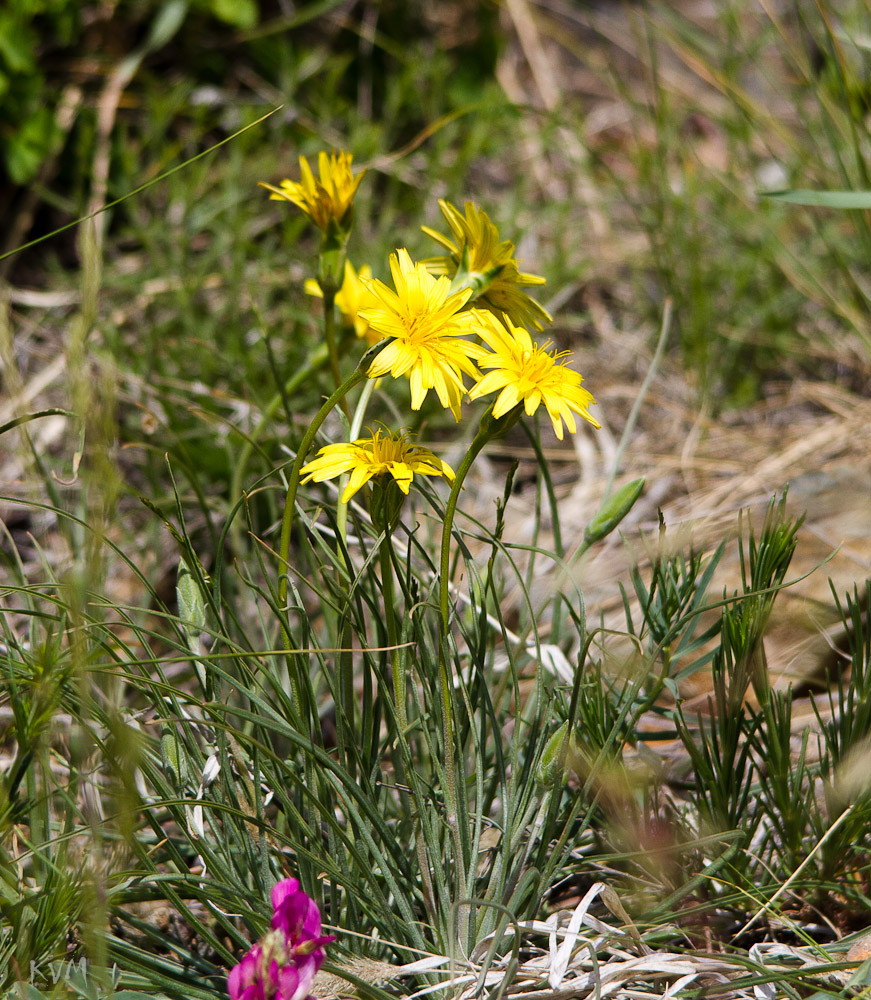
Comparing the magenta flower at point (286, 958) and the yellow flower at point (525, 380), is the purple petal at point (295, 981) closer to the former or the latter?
the magenta flower at point (286, 958)

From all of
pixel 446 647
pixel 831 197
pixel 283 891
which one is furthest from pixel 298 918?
pixel 831 197

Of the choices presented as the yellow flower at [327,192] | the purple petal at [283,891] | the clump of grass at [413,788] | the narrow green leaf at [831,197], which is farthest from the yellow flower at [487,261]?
the purple petal at [283,891]

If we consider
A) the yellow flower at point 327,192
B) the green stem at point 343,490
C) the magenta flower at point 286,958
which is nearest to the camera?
the magenta flower at point 286,958

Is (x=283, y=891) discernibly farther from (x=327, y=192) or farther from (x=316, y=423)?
(x=327, y=192)

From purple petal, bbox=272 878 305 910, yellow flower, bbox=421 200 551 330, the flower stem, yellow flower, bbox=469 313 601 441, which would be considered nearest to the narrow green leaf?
yellow flower, bbox=421 200 551 330

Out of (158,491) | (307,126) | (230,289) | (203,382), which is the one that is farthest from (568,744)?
(307,126)

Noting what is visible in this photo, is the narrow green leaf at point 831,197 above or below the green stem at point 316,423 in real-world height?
above

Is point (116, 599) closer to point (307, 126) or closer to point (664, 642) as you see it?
point (664, 642)
